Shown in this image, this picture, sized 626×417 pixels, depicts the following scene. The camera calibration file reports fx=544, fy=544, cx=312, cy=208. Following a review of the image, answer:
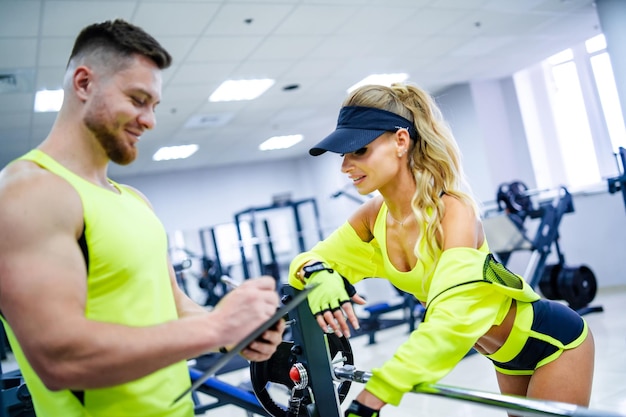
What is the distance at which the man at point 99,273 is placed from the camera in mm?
881

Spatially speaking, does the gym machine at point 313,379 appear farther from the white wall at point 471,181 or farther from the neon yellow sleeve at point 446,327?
the white wall at point 471,181

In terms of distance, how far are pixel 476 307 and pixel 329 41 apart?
4.71m

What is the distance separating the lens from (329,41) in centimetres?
557

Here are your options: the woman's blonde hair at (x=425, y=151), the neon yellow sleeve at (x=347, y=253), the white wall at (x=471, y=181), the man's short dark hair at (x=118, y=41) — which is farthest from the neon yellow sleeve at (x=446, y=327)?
the white wall at (x=471, y=181)

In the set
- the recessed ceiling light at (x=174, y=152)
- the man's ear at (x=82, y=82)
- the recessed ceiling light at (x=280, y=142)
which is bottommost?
the man's ear at (x=82, y=82)

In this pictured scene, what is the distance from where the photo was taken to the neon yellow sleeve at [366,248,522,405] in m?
1.12

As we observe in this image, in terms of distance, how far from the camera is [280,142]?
10.7 m

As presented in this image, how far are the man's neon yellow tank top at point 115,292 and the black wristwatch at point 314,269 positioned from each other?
1.84 feet

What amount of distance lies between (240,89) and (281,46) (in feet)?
4.61

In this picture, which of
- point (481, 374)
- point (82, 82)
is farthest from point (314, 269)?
point (481, 374)

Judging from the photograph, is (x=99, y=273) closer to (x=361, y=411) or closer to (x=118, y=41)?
(x=118, y=41)

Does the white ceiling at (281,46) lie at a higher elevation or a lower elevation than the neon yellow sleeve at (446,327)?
higher

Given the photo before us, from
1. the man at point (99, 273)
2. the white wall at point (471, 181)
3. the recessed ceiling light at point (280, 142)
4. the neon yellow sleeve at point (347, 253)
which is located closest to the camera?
the man at point (99, 273)

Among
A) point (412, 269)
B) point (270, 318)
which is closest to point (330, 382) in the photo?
point (412, 269)
